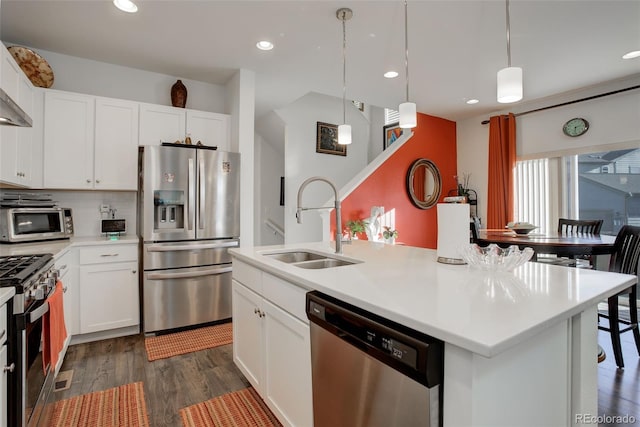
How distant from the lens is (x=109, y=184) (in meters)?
3.08

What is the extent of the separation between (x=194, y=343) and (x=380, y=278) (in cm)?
219

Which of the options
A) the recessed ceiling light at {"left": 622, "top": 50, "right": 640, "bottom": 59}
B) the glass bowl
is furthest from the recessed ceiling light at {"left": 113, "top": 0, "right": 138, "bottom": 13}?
the recessed ceiling light at {"left": 622, "top": 50, "right": 640, "bottom": 59}

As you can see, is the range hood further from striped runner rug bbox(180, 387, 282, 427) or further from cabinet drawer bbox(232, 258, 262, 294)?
striped runner rug bbox(180, 387, 282, 427)

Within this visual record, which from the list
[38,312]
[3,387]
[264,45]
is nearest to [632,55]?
[264,45]

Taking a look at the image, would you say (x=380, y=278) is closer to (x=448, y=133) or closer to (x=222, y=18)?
(x=222, y=18)

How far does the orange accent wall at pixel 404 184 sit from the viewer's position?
4733mm

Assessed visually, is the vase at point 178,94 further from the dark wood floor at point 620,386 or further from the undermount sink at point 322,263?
the dark wood floor at point 620,386

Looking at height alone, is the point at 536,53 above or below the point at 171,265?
above

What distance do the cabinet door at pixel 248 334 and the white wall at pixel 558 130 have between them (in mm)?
4618

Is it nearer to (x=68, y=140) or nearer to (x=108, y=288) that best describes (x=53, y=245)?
(x=108, y=288)

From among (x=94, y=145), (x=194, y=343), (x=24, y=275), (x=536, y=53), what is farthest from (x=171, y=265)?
(x=536, y=53)

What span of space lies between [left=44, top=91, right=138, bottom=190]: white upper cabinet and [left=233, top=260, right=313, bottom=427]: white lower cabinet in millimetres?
1980

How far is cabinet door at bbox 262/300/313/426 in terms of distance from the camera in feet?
4.55

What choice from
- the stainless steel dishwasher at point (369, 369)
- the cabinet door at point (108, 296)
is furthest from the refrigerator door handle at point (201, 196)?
the stainless steel dishwasher at point (369, 369)
